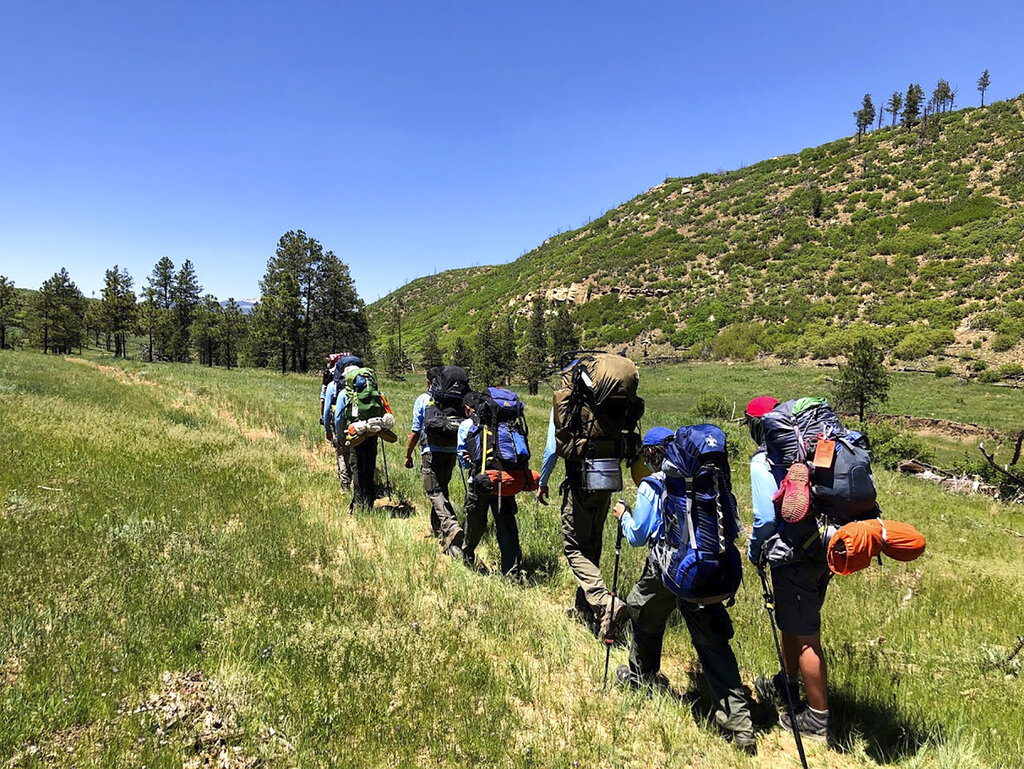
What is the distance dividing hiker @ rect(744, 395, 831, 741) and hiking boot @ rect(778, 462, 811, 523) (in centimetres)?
17

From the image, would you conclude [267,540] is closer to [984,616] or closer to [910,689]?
[910,689]

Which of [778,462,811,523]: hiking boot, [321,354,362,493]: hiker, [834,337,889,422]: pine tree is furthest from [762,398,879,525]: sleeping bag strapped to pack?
[834,337,889,422]: pine tree

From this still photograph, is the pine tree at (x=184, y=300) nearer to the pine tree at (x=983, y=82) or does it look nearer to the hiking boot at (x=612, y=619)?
the hiking boot at (x=612, y=619)

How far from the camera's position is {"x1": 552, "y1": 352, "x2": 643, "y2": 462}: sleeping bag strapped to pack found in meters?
4.12

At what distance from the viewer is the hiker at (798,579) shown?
10.5 ft

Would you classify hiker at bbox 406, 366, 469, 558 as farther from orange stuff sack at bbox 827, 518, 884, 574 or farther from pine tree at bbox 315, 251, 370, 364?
pine tree at bbox 315, 251, 370, 364

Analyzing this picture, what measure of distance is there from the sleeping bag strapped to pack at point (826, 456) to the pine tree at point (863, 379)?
20409mm

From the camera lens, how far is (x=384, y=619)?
4.06 m

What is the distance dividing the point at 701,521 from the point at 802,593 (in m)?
1.03

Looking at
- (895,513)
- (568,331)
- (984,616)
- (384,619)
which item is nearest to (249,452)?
(384,619)

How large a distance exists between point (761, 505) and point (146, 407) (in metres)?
16.6

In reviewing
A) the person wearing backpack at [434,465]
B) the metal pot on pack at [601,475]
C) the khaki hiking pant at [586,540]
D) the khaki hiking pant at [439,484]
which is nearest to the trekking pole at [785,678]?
the metal pot on pack at [601,475]

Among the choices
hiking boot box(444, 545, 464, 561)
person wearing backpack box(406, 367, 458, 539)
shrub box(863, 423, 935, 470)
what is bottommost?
shrub box(863, 423, 935, 470)

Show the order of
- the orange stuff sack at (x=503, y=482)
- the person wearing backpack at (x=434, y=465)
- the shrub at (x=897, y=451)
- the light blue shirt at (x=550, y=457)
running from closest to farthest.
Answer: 1. the light blue shirt at (x=550, y=457)
2. the orange stuff sack at (x=503, y=482)
3. the person wearing backpack at (x=434, y=465)
4. the shrub at (x=897, y=451)
